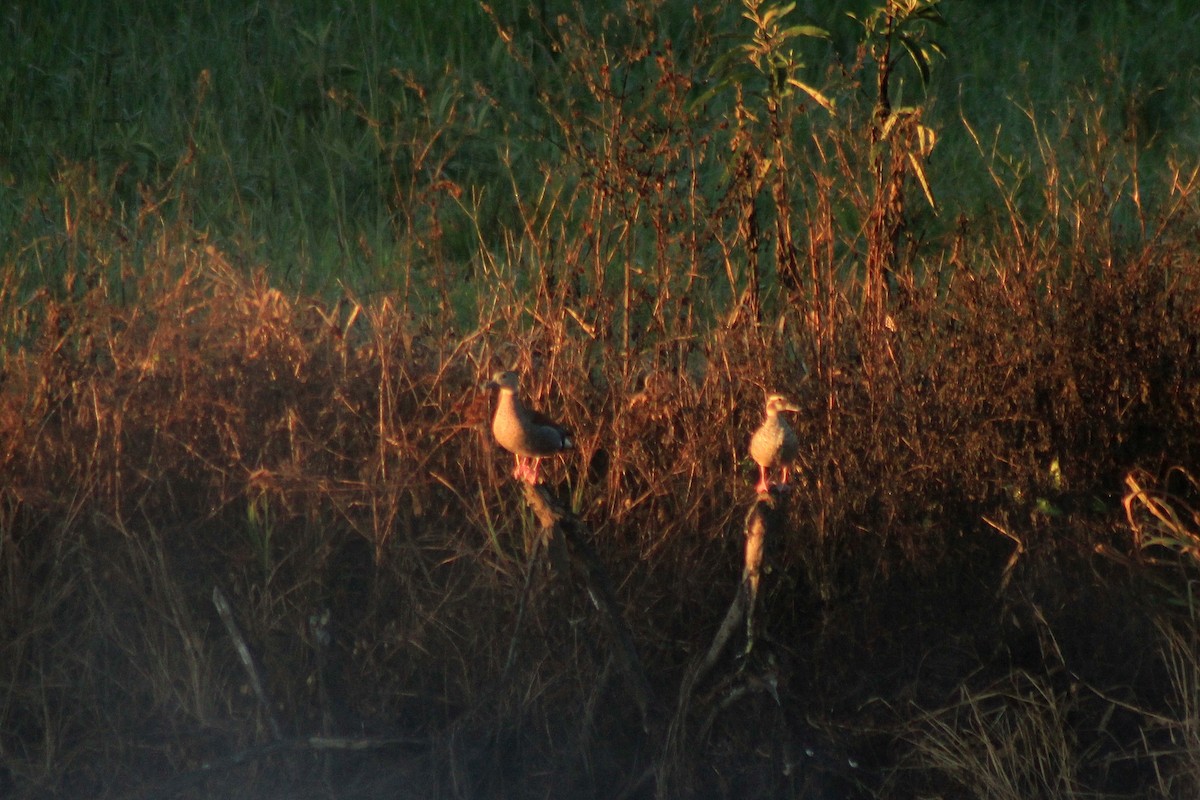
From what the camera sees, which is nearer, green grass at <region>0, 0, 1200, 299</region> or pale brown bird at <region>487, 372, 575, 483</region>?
pale brown bird at <region>487, 372, 575, 483</region>

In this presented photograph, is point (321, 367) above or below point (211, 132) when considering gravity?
above

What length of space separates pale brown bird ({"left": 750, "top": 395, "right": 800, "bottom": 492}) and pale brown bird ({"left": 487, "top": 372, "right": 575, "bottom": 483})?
1.89 ft

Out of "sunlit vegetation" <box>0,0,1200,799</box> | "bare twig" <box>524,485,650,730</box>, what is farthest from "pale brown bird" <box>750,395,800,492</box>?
"bare twig" <box>524,485,650,730</box>

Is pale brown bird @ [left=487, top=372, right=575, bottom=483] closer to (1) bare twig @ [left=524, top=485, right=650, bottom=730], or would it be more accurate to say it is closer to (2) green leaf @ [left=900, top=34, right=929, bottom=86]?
(1) bare twig @ [left=524, top=485, right=650, bottom=730]

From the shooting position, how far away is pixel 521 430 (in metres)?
4.28

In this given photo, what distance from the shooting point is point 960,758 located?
4371 millimetres

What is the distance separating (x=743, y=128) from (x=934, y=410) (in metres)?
1.13

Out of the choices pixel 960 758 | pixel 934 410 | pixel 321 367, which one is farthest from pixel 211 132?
pixel 960 758

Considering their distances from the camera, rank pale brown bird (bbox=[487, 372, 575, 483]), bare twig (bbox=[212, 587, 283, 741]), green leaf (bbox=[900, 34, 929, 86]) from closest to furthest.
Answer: pale brown bird (bbox=[487, 372, 575, 483])
bare twig (bbox=[212, 587, 283, 741])
green leaf (bbox=[900, 34, 929, 86])

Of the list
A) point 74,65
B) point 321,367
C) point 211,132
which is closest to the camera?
point 321,367

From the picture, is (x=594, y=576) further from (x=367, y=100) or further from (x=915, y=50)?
(x=367, y=100)

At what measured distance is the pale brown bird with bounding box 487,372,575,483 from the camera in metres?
4.28

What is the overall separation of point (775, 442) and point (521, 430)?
0.71 metres

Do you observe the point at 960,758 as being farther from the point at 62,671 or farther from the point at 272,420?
the point at 62,671
